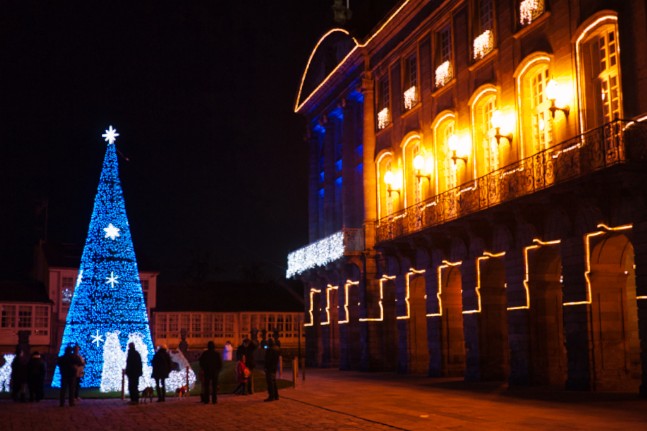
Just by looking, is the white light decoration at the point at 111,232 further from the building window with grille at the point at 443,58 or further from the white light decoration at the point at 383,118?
the white light decoration at the point at 383,118

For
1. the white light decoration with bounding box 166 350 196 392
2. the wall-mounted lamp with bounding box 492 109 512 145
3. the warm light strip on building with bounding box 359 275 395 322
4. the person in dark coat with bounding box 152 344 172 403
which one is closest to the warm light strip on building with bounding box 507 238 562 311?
the wall-mounted lamp with bounding box 492 109 512 145

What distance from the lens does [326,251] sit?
38.6 meters

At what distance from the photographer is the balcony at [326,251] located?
35.8m

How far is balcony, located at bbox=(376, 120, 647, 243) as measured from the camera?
18359 millimetres

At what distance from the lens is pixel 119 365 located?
2445cm

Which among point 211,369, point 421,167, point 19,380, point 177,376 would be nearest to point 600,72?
point 421,167

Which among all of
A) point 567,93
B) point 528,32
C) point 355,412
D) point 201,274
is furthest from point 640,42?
point 201,274

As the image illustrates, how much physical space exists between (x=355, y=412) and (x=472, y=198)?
9.91m

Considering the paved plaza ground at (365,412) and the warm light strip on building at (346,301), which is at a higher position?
the warm light strip on building at (346,301)

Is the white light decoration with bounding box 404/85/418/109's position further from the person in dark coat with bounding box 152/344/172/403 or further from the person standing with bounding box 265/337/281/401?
the person in dark coat with bounding box 152/344/172/403

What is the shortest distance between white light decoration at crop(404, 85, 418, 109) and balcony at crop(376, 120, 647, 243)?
4.27m

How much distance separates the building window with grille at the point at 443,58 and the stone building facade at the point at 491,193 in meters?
0.07

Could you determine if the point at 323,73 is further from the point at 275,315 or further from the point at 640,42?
the point at 275,315

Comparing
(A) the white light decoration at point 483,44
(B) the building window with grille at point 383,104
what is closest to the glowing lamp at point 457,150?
(A) the white light decoration at point 483,44
